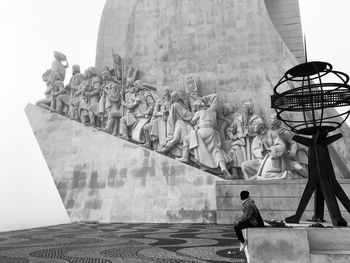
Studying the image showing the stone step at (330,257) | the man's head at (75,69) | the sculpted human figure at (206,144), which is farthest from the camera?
the man's head at (75,69)

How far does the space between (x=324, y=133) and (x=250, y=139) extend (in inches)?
A: 198

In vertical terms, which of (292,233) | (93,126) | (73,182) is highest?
(93,126)

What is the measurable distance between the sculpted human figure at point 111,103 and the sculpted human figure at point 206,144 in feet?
8.33

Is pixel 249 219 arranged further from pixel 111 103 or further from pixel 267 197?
pixel 111 103

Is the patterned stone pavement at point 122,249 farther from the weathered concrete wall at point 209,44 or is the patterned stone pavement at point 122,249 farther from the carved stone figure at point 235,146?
the weathered concrete wall at point 209,44

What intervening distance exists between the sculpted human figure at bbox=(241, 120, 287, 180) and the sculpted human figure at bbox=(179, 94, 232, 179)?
0.59 metres

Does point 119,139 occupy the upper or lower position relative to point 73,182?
upper

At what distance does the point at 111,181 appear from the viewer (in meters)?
9.34

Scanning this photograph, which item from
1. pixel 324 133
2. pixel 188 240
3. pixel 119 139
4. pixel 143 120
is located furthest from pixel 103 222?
pixel 324 133

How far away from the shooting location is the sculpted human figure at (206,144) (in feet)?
28.2

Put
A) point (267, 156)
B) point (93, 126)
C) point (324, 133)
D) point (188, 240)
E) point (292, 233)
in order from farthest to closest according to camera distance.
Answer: point (93, 126)
point (267, 156)
point (188, 240)
point (324, 133)
point (292, 233)

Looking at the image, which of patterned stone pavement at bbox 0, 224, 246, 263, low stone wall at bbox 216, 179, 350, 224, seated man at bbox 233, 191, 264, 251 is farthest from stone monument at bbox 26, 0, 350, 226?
seated man at bbox 233, 191, 264, 251

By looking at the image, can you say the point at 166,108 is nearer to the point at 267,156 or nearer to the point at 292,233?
the point at 267,156

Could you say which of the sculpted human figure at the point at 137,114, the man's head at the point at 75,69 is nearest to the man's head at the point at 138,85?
the sculpted human figure at the point at 137,114
